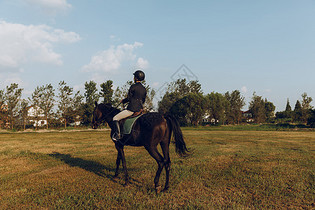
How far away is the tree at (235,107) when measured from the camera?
8625 centimetres

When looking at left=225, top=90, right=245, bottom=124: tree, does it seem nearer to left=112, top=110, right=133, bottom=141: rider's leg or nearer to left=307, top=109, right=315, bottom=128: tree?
left=307, top=109, right=315, bottom=128: tree

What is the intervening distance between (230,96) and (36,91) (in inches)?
3608

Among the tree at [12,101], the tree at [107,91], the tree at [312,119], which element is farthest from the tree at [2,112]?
the tree at [312,119]

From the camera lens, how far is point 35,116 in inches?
1702

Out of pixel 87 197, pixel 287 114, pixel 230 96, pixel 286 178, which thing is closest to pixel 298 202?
pixel 286 178

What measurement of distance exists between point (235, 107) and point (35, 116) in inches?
3490

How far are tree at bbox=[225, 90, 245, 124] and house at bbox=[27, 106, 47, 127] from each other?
238 feet

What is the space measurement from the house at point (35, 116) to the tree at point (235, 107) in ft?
238

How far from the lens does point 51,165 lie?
9641 millimetres

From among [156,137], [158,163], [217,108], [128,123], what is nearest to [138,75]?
[128,123]

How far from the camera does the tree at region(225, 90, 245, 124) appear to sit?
86250mm

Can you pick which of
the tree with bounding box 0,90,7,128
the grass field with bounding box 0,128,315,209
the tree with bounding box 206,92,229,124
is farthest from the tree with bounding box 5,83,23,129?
the tree with bounding box 206,92,229,124

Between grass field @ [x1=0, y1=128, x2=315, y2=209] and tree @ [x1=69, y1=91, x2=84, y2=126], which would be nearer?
grass field @ [x1=0, y1=128, x2=315, y2=209]

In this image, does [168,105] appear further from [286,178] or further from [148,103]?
[286,178]
